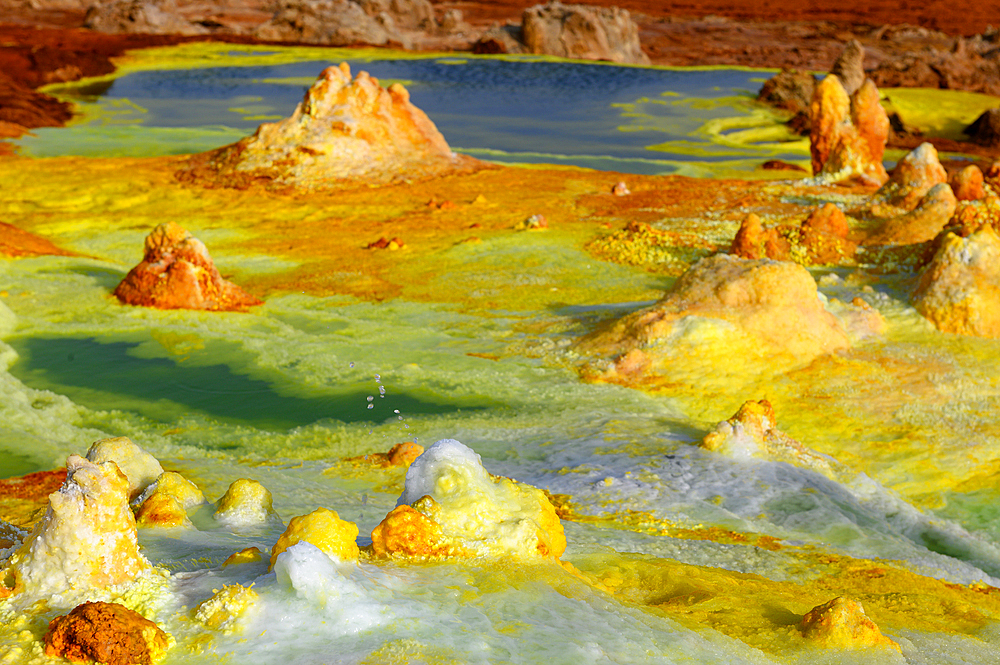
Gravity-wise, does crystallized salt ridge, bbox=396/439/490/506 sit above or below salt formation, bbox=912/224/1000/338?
above

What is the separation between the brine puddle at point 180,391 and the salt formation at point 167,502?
1.68m

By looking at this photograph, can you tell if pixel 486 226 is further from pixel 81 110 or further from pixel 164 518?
pixel 81 110

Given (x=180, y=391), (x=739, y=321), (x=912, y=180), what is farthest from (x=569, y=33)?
(x=180, y=391)

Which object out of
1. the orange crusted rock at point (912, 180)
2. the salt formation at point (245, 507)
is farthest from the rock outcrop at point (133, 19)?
the salt formation at point (245, 507)

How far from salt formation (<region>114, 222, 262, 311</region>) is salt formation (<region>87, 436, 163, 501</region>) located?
3.56 meters

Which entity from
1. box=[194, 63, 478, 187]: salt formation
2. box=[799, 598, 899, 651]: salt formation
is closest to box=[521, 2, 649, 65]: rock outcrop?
box=[194, 63, 478, 187]: salt formation

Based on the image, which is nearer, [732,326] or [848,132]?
[732,326]

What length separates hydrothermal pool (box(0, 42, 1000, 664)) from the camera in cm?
209

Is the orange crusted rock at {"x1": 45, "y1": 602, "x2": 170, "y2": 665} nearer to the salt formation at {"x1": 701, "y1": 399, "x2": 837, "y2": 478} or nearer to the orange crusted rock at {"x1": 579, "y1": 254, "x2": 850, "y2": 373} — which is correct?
the salt formation at {"x1": 701, "y1": 399, "x2": 837, "y2": 478}

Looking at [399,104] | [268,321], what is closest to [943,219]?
[268,321]

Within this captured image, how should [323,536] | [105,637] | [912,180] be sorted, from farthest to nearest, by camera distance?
1. [912,180]
2. [323,536]
3. [105,637]

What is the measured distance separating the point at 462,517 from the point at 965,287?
4.17 m

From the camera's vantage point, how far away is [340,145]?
11258 mm

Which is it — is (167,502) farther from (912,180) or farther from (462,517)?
(912,180)
